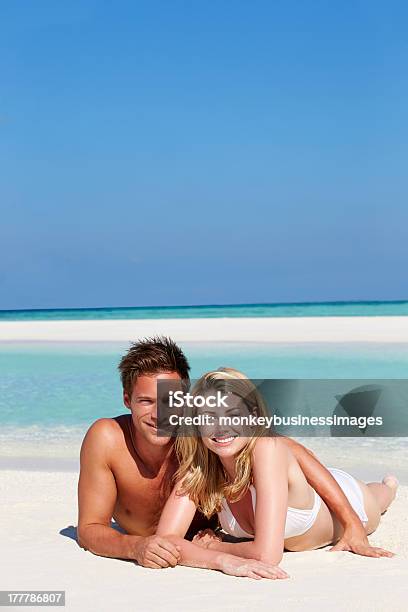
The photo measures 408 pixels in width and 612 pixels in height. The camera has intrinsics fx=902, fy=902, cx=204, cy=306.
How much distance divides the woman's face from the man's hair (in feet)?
0.93

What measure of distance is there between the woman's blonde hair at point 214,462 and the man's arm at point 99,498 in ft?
1.20

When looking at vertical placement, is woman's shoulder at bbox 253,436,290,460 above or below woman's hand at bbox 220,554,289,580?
above

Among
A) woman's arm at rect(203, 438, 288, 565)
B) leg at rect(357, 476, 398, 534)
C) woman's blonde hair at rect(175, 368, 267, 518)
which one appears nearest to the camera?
woman's arm at rect(203, 438, 288, 565)

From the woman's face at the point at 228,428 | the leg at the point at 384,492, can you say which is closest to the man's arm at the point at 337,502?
the woman's face at the point at 228,428

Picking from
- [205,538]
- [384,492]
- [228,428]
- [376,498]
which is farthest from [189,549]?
[384,492]

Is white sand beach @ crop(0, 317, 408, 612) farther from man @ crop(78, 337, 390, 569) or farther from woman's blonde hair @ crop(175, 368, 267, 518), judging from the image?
woman's blonde hair @ crop(175, 368, 267, 518)

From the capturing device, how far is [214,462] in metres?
4.43

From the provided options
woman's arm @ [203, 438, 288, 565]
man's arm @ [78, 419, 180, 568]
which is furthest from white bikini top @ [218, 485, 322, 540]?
man's arm @ [78, 419, 180, 568]

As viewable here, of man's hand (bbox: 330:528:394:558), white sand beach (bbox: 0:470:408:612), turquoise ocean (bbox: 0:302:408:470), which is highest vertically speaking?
turquoise ocean (bbox: 0:302:408:470)

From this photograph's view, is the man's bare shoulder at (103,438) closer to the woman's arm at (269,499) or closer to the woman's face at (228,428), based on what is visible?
the woman's face at (228,428)

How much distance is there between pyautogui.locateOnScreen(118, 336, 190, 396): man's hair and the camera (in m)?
4.35

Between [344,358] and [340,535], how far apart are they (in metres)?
13.6

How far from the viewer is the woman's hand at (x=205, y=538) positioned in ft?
14.9

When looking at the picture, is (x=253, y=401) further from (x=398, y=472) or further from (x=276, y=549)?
(x=398, y=472)
